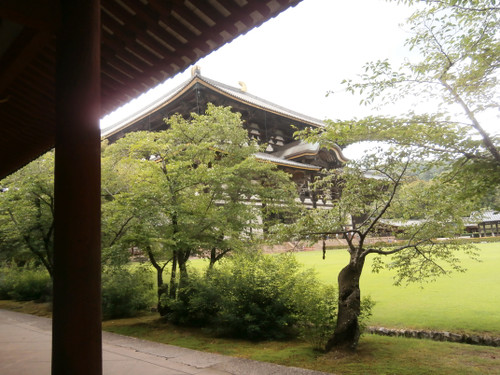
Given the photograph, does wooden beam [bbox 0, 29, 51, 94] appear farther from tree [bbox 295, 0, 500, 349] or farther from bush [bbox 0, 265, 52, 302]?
bush [bbox 0, 265, 52, 302]

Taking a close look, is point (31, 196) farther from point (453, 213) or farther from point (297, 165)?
point (297, 165)

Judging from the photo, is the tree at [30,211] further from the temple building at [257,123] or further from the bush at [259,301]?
the temple building at [257,123]

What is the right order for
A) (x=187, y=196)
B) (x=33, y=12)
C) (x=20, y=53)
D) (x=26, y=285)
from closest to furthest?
(x=33, y=12)
(x=20, y=53)
(x=187, y=196)
(x=26, y=285)

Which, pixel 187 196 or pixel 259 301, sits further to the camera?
pixel 187 196

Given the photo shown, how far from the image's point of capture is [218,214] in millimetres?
7695

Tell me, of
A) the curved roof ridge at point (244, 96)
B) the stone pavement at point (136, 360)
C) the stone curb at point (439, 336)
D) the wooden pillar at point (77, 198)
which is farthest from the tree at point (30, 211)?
the curved roof ridge at point (244, 96)

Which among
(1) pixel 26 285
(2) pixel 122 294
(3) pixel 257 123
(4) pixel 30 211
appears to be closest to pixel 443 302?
(2) pixel 122 294

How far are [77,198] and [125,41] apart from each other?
4.85 ft

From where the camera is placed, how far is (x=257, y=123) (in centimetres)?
2292

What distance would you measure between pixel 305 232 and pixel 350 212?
2.42 ft

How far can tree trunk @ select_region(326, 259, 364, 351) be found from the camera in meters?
4.98

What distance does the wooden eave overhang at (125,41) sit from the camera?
8.16ft

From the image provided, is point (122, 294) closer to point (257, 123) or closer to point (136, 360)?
point (136, 360)

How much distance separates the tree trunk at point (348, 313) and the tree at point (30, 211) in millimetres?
7020
